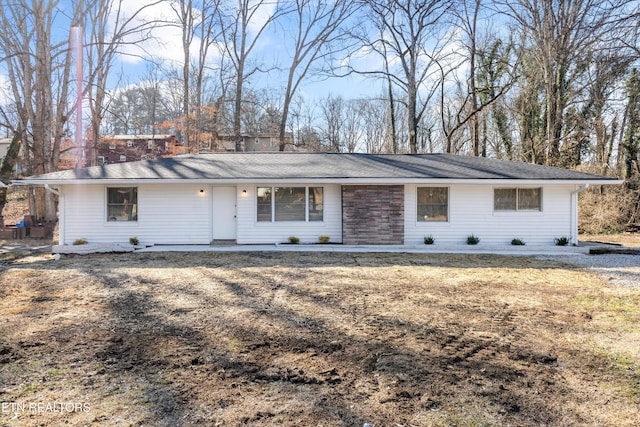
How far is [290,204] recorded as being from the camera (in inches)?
439

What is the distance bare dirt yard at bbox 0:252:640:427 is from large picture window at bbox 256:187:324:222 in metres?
4.56

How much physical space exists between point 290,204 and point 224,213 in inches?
84.6

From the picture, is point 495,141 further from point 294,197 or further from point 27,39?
point 27,39

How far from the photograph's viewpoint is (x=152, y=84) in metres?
27.8

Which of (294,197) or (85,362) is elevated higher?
(294,197)

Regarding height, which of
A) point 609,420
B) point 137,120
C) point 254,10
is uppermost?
point 254,10

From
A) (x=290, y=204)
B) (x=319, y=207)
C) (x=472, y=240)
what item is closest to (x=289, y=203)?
(x=290, y=204)

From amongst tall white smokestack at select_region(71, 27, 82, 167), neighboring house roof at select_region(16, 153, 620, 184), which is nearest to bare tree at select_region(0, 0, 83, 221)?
tall white smokestack at select_region(71, 27, 82, 167)

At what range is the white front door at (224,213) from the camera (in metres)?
11.3

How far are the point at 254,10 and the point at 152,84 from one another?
10679mm

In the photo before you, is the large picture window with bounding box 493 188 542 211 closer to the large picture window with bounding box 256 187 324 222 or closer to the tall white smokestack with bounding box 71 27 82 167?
the large picture window with bounding box 256 187 324 222

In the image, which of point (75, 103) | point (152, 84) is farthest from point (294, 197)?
point (152, 84)

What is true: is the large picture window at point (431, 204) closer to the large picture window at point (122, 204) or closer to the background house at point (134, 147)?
the large picture window at point (122, 204)

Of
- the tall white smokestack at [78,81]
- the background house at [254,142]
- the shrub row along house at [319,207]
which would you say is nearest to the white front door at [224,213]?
the shrub row along house at [319,207]
